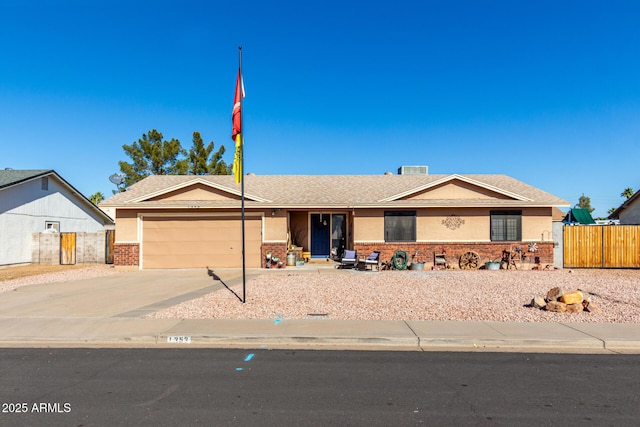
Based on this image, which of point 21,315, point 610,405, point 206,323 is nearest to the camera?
point 610,405

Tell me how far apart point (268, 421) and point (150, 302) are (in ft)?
24.4

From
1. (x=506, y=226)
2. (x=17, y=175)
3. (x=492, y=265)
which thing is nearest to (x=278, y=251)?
(x=492, y=265)

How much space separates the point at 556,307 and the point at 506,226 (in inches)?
402

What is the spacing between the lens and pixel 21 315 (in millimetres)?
9133

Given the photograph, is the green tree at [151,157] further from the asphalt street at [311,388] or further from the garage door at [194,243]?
the asphalt street at [311,388]

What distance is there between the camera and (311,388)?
5188 millimetres

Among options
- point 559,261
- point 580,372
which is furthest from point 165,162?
point 580,372

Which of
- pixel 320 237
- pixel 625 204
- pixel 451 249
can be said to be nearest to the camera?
pixel 451 249

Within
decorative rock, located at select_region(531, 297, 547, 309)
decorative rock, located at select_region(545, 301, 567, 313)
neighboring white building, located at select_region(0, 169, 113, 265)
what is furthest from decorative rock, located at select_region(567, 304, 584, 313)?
neighboring white building, located at select_region(0, 169, 113, 265)

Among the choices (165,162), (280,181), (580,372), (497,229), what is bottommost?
(580,372)

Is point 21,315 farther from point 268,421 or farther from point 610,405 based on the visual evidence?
point 610,405

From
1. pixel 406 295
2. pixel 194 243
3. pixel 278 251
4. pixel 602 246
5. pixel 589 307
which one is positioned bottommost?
pixel 406 295

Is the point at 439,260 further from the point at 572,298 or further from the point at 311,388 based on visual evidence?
the point at 311,388

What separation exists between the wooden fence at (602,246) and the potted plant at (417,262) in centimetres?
665
